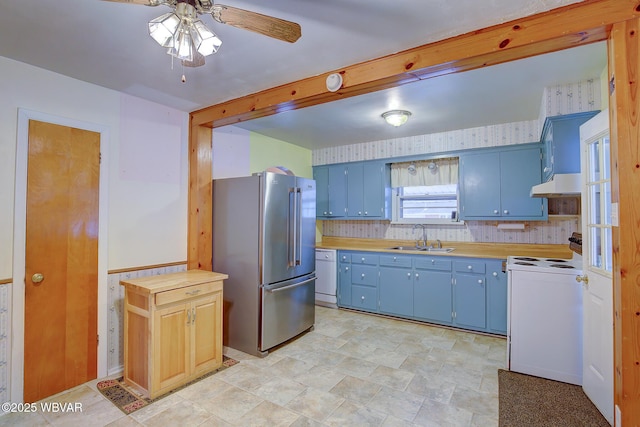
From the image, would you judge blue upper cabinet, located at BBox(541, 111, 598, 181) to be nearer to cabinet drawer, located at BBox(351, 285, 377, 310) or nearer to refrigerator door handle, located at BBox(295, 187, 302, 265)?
refrigerator door handle, located at BBox(295, 187, 302, 265)

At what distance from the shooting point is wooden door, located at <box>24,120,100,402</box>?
2307 millimetres

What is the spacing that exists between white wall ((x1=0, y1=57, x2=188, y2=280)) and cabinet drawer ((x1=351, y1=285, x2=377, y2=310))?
2.36 meters

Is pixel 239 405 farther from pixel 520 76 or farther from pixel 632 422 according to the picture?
pixel 520 76

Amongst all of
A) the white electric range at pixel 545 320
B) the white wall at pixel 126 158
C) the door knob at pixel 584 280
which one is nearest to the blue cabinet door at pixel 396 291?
the white electric range at pixel 545 320

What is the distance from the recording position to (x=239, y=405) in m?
2.27

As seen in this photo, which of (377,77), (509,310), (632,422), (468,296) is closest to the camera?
(632,422)

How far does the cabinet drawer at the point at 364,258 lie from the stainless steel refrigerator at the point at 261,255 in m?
1.11

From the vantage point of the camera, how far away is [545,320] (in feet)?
8.83

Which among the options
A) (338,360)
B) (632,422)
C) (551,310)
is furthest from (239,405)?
(551,310)

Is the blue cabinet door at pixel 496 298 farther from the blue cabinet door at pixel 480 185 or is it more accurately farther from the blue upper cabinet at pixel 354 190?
the blue upper cabinet at pixel 354 190

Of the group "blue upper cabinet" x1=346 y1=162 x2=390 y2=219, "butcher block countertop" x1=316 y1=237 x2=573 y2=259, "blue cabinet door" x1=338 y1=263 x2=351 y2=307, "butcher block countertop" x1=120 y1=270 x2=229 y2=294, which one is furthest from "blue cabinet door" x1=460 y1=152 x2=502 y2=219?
"butcher block countertop" x1=120 y1=270 x2=229 y2=294

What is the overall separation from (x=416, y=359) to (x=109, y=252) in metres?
2.94

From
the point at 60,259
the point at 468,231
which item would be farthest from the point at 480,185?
the point at 60,259

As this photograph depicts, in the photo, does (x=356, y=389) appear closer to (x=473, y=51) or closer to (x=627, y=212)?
(x=627, y=212)
